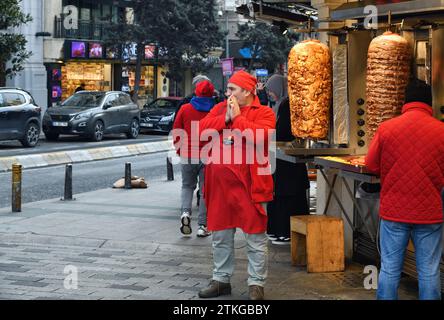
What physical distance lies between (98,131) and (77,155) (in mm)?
6513

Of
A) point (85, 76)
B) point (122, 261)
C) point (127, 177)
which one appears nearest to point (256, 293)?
point (122, 261)

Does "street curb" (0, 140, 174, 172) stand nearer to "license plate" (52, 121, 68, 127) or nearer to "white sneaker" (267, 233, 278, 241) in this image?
"license plate" (52, 121, 68, 127)

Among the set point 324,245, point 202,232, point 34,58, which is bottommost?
point 202,232

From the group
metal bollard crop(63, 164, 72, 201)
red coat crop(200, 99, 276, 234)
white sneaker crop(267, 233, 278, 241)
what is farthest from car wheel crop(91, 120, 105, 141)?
red coat crop(200, 99, 276, 234)

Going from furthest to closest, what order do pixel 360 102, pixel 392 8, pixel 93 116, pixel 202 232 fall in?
pixel 93 116, pixel 202 232, pixel 360 102, pixel 392 8

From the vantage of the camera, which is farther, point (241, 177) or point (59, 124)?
point (59, 124)

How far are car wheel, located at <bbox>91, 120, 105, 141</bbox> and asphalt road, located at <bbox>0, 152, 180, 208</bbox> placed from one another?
521 cm

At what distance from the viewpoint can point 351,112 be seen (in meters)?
8.33

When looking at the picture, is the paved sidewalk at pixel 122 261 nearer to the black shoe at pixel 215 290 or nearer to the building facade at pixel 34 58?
the black shoe at pixel 215 290

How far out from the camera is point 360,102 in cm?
833

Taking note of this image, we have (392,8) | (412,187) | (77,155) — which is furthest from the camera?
(77,155)

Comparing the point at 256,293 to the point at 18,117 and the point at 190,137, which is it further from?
the point at 18,117
